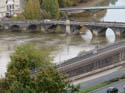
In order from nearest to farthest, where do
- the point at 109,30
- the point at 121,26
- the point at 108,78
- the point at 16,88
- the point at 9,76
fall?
the point at 16,88, the point at 9,76, the point at 108,78, the point at 121,26, the point at 109,30

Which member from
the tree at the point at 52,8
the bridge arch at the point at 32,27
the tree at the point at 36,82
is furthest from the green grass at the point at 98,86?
the tree at the point at 52,8

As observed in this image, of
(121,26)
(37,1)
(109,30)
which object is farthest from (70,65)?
(37,1)

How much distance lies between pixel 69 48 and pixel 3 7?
103 feet

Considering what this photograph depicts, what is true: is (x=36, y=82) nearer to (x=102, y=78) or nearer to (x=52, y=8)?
(x=102, y=78)

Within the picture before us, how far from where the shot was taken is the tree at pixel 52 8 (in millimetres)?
100875

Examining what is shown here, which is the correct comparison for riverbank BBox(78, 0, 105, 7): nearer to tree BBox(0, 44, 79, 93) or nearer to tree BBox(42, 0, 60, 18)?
tree BBox(42, 0, 60, 18)

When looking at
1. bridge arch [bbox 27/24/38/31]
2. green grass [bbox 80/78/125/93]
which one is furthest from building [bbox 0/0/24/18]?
green grass [bbox 80/78/125/93]

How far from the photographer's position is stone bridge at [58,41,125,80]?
52.6 meters

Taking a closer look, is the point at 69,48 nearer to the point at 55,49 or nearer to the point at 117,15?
the point at 55,49

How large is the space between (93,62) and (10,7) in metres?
52.8

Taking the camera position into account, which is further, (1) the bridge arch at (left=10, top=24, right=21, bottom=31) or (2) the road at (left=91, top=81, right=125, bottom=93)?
(1) the bridge arch at (left=10, top=24, right=21, bottom=31)

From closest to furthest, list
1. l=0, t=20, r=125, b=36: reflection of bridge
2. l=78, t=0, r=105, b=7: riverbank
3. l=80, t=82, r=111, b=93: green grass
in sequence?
l=80, t=82, r=111, b=93: green grass
l=0, t=20, r=125, b=36: reflection of bridge
l=78, t=0, r=105, b=7: riverbank

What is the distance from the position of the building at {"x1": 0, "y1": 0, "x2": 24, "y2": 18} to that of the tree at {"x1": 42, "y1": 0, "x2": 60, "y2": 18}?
5814 millimetres

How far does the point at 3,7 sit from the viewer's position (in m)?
105
